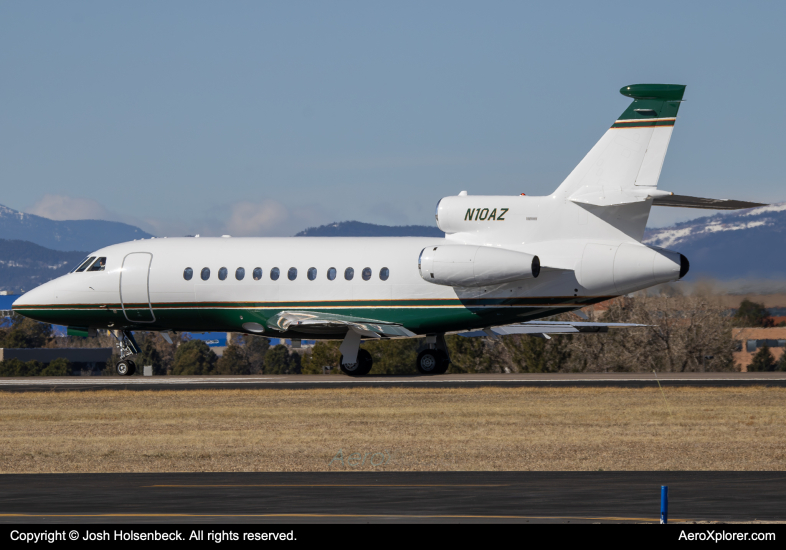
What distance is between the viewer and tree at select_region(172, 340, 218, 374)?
93.9 m

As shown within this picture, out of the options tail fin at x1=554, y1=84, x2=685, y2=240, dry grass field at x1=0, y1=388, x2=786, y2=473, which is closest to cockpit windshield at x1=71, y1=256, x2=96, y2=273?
dry grass field at x1=0, y1=388, x2=786, y2=473

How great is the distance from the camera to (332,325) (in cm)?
3669

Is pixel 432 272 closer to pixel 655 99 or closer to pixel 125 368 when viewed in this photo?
pixel 655 99

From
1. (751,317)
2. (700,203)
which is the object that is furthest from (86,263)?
(751,317)

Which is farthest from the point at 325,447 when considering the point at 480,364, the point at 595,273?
the point at 480,364

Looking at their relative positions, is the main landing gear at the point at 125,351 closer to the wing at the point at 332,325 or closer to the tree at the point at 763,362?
the wing at the point at 332,325

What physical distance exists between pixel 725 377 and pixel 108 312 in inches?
869

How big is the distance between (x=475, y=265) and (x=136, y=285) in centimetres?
1256

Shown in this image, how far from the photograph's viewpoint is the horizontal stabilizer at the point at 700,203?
32438 millimetres

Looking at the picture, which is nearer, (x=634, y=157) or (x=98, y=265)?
(x=634, y=157)

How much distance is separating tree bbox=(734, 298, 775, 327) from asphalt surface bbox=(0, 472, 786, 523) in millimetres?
37009

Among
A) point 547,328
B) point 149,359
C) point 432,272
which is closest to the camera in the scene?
point 432,272

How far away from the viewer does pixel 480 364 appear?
64.1 m

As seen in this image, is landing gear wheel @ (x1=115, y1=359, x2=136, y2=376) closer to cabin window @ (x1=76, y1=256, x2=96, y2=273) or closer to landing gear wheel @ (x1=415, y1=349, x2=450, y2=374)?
cabin window @ (x1=76, y1=256, x2=96, y2=273)
